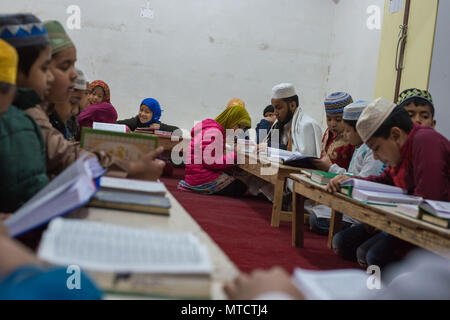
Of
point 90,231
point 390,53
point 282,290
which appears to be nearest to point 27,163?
point 90,231

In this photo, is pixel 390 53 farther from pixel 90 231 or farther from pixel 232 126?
pixel 90 231

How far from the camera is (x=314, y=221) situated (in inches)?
144

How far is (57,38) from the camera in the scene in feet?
5.33

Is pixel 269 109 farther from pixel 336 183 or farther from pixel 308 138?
pixel 336 183

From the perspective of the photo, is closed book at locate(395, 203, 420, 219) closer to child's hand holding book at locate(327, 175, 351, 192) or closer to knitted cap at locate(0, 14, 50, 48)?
child's hand holding book at locate(327, 175, 351, 192)

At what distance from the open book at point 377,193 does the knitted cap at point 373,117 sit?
0.24 meters

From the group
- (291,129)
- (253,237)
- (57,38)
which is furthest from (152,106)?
(57,38)

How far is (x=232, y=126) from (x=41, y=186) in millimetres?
4519

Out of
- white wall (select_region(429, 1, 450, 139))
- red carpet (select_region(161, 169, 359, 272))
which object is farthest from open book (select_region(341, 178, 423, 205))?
white wall (select_region(429, 1, 450, 139))

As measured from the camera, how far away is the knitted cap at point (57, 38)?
1.60 meters

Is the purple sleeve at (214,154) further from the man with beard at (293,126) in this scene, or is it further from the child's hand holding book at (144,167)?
the child's hand holding book at (144,167)

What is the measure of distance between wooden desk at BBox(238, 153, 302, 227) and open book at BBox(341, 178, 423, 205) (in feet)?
4.03

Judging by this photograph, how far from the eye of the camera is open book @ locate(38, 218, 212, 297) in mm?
611

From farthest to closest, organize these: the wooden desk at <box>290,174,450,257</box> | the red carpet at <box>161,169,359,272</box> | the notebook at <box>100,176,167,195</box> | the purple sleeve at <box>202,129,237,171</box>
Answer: the purple sleeve at <box>202,129,237,171</box>
the red carpet at <box>161,169,359,272</box>
the wooden desk at <box>290,174,450,257</box>
the notebook at <box>100,176,167,195</box>
